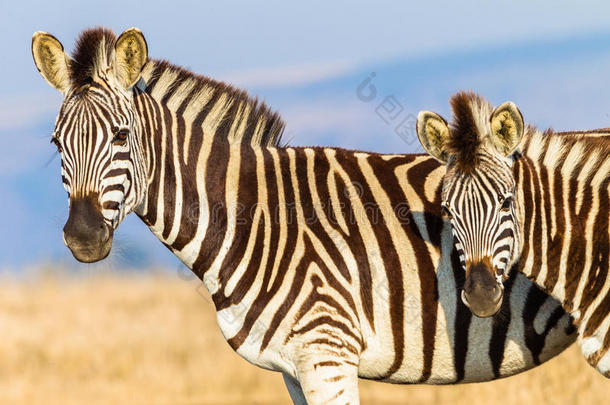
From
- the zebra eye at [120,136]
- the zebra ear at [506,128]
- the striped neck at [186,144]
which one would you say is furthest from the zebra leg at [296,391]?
the zebra ear at [506,128]

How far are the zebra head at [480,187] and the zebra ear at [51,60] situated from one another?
337 cm

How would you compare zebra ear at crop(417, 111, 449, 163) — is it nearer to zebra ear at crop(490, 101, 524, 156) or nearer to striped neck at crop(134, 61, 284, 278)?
zebra ear at crop(490, 101, 524, 156)

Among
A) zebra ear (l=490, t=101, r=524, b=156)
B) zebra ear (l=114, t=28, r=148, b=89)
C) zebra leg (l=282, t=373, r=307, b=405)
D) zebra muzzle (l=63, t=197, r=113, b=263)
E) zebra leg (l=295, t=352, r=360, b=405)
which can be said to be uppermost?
zebra ear (l=490, t=101, r=524, b=156)

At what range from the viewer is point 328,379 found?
663cm

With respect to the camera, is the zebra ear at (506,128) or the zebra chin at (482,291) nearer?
the zebra chin at (482,291)

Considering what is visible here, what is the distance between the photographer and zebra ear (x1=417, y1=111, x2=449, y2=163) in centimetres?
652

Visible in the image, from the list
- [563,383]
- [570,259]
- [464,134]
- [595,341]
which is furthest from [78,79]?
[563,383]

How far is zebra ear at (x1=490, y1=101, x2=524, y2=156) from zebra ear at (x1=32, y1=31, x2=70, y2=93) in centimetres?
397

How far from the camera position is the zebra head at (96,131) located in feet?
21.3

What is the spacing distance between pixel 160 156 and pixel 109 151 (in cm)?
68

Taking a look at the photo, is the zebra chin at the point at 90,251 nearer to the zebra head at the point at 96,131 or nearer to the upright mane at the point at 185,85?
the zebra head at the point at 96,131

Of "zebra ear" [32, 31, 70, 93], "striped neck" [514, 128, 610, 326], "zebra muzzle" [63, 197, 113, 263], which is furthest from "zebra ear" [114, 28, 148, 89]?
"striped neck" [514, 128, 610, 326]

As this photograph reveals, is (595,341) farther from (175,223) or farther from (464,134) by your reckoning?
(175,223)

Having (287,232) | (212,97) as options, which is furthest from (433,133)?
(212,97)
